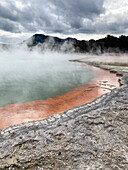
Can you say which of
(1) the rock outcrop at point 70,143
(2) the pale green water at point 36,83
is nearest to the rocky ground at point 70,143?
(1) the rock outcrop at point 70,143

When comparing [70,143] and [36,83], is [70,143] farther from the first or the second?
[36,83]

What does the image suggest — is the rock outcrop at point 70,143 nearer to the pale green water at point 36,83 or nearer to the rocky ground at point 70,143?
the rocky ground at point 70,143

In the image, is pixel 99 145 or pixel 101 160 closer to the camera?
pixel 101 160

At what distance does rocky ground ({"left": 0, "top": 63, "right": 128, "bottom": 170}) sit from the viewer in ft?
6.11

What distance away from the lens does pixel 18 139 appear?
235cm

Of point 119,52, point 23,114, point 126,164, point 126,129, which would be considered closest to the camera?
point 126,164

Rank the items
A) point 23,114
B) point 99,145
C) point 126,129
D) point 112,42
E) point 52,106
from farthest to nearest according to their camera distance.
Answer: point 112,42
point 52,106
point 23,114
point 126,129
point 99,145

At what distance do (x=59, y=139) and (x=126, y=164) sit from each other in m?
1.17

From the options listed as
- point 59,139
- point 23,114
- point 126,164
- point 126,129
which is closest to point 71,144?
point 59,139

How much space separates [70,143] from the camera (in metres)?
2.22

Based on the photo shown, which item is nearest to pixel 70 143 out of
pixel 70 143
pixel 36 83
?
pixel 70 143

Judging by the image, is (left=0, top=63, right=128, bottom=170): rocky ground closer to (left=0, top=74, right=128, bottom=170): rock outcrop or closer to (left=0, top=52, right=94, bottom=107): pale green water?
(left=0, top=74, right=128, bottom=170): rock outcrop

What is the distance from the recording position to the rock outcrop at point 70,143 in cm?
187

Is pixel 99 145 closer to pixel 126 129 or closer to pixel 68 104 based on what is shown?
pixel 126 129
